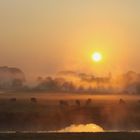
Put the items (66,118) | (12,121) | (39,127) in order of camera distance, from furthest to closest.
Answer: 1. (66,118)
2. (12,121)
3. (39,127)

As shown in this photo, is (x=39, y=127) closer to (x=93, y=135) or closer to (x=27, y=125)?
(x=27, y=125)

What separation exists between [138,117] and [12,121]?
12.9 metres

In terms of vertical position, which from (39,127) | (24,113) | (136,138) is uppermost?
(24,113)

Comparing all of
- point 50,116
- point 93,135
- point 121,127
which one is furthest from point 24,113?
point 93,135

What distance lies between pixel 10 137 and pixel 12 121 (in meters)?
19.3

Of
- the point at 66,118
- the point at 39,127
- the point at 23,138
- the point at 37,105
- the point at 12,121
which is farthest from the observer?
the point at 37,105

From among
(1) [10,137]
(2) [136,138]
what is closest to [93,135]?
(2) [136,138]

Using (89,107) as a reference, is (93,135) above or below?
below

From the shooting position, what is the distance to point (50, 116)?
57.7 metres

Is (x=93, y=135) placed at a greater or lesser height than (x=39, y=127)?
lesser

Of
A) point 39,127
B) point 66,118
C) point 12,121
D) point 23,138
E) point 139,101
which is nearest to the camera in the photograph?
point 23,138

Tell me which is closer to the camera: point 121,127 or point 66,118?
point 121,127

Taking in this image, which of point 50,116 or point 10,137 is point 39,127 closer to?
point 50,116

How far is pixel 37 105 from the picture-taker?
68.5m
